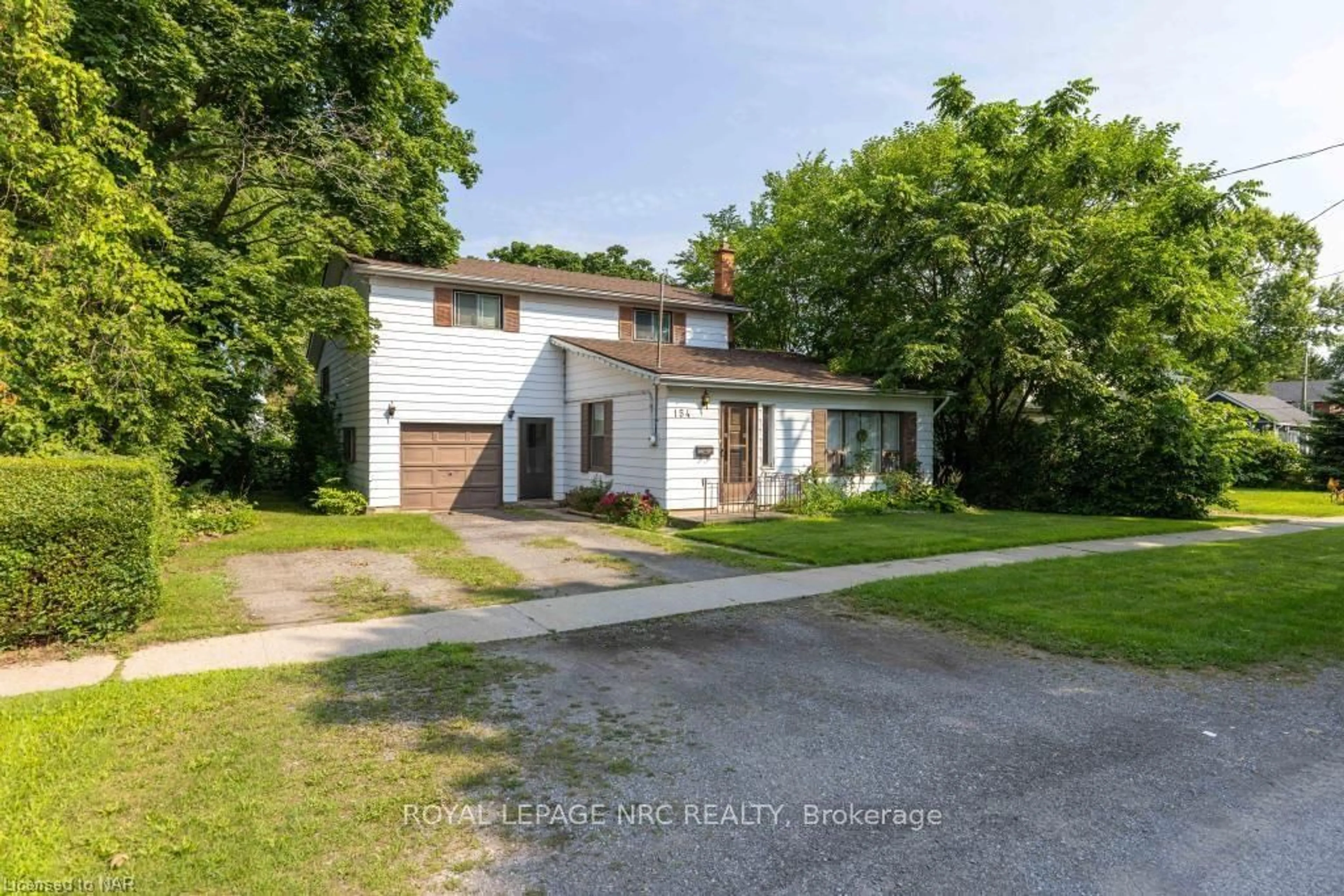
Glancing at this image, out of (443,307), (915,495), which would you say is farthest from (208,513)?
(915,495)

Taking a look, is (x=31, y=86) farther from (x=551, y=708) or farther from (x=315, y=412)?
(x=315, y=412)

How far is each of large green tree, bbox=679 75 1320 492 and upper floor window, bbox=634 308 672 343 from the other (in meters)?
5.15

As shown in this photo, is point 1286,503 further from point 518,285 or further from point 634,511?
point 518,285

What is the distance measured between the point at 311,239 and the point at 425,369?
360 cm

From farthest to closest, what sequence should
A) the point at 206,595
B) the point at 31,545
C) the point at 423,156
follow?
the point at 423,156, the point at 206,595, the point at 31,545

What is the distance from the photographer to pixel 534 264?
40.3 meters

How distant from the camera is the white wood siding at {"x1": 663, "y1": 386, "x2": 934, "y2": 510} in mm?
14945

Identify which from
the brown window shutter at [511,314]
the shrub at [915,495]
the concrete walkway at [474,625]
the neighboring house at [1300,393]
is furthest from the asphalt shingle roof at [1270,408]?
the concrete walkway at [474,625]

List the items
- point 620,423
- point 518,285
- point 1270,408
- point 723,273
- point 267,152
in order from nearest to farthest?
point 267,152 → point 620,423 → point 518,285 → point 723,273 → point 1270,408

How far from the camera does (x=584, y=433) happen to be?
18047mm

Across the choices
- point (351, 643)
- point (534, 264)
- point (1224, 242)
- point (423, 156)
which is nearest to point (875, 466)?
point (1224, 242)

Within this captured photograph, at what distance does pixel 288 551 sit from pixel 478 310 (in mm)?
8370

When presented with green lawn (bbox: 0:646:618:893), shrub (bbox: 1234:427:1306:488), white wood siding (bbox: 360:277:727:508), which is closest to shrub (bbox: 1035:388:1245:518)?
white wood siding (bbox: 360:277:727:508)

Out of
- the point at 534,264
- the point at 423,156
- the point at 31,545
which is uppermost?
the point at 534,264
